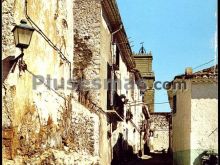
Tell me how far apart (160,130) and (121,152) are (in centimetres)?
1936

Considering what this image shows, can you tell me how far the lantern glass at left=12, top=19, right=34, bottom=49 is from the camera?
24.1ft

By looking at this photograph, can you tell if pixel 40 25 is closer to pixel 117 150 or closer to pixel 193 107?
pixel 193 107

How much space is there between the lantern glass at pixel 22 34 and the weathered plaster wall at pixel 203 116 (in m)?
9.78

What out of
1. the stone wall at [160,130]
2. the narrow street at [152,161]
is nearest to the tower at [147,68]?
the stone wall at [160,130]

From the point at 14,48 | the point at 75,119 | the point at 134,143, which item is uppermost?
the point at 14,48

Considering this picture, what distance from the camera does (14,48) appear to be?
26.2ft

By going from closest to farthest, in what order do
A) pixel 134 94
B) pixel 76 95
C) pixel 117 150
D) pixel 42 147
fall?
pixel 42 147
pixel 76 95
pixel 117 150
pixel 134 94

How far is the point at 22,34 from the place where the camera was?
24.3ft

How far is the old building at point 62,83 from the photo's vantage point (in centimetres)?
806

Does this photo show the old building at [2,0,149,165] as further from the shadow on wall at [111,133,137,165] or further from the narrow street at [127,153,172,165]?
the narrow street at [127,153,172,165]

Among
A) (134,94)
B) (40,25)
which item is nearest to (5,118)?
(40,25)

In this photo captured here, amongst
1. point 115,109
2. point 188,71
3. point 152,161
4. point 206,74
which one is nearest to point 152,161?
point 152,161

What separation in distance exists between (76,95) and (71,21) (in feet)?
7.03

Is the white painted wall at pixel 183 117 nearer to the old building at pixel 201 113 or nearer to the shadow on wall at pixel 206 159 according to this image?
the old building at pixel 201 113
